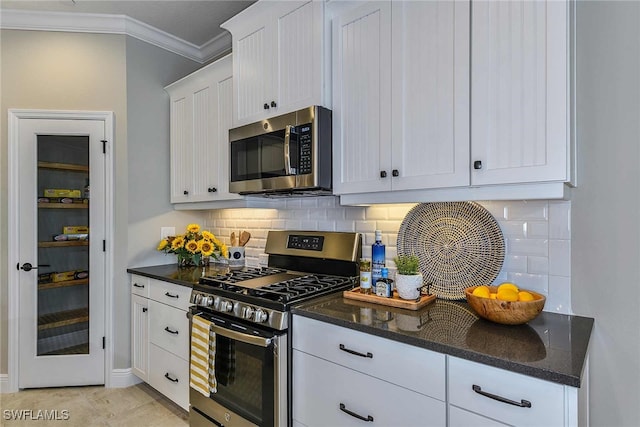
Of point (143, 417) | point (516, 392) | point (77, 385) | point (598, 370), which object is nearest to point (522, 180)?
point (516, 392)

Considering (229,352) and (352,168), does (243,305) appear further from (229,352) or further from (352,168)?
(352,168)

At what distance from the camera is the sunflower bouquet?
2.85 metres

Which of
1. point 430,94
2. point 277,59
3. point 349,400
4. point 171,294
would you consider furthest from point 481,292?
point 171,294

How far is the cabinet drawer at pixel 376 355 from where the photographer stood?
1230 mm

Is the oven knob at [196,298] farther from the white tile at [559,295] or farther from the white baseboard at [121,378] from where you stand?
the white tile at [559,295]

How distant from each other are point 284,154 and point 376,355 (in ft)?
3.76

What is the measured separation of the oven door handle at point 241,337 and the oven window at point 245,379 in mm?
35

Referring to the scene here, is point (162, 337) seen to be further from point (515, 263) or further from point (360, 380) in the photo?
point (515, 263)

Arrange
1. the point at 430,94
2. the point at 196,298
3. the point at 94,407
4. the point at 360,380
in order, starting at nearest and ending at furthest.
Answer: the point at 360,380 < the point at 430,94 < the point at 196,298 < the point at 94,407

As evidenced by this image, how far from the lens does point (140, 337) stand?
273 centimetres

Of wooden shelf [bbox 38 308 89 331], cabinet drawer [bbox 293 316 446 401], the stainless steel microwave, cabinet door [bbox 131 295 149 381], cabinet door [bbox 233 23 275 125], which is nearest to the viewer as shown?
cabinet drawer [bbox 293 316 446 401]

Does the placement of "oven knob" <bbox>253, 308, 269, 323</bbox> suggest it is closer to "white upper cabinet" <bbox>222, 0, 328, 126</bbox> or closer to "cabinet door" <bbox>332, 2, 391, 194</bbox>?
"cabinet door" <bbox>332, 2, 391, 194</bbox>

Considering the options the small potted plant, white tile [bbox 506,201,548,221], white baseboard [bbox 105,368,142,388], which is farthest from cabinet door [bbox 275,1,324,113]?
white baseboard [bbox 105,368,142,388]

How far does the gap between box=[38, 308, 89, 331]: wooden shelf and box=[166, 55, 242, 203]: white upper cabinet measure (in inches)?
45.1
